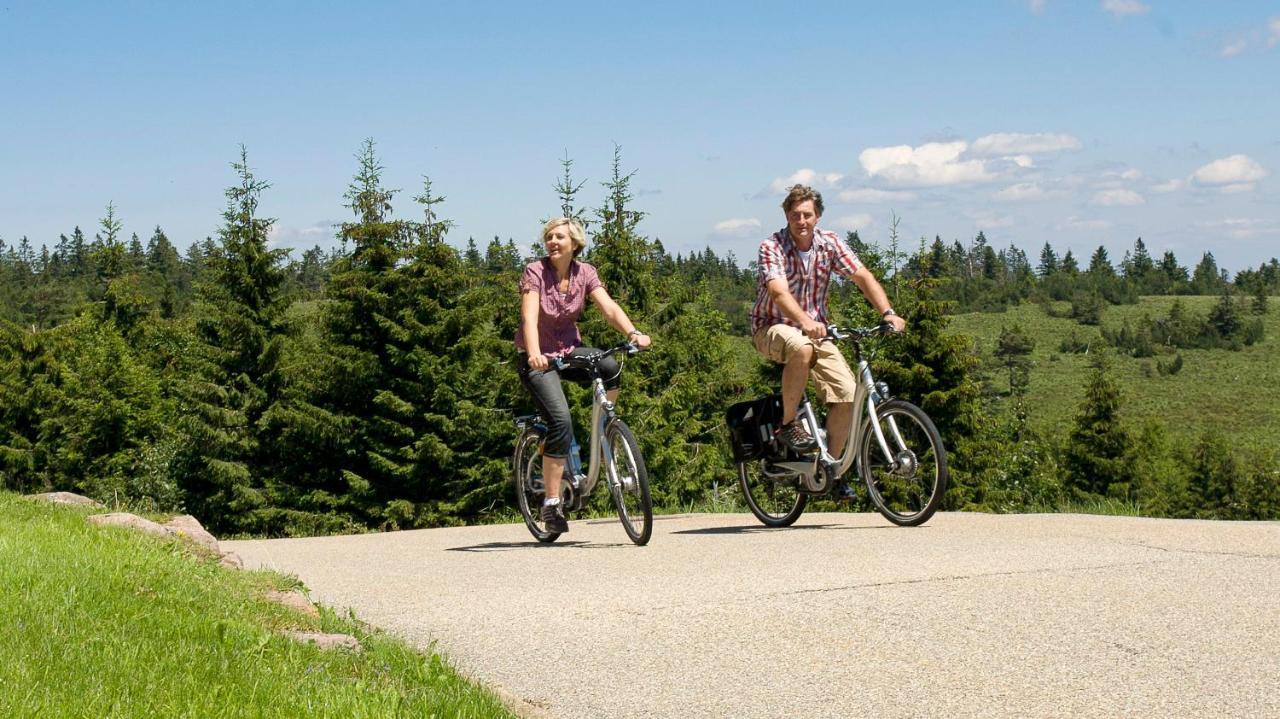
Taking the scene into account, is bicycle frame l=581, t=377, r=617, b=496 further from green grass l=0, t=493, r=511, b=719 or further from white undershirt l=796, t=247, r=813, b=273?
green grass l=0, t=493, r=511, b=719

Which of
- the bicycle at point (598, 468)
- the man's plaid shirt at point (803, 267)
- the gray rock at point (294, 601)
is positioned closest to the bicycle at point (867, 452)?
the man's plaid shirt at point (803, 267)

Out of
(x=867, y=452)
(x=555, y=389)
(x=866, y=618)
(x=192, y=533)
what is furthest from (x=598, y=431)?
(x=866, y=618)

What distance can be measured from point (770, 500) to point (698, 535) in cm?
86

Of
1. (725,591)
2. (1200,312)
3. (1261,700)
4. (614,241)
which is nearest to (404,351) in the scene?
(614,241)

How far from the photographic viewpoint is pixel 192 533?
8.10m

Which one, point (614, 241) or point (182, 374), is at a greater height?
point (614, 241)

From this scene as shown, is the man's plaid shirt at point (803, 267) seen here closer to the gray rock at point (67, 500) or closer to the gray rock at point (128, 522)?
the gray rock at point (128, 522)

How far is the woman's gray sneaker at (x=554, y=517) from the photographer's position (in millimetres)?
8602

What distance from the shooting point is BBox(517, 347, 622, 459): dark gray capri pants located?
27.0 feet

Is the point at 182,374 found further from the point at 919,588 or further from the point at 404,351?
the point at 919,588

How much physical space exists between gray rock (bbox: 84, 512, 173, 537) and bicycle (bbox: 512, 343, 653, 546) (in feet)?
8.12

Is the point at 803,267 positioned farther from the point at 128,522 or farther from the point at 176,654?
the point at 176,654

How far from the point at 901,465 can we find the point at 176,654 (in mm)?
5160

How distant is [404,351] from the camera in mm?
38938
